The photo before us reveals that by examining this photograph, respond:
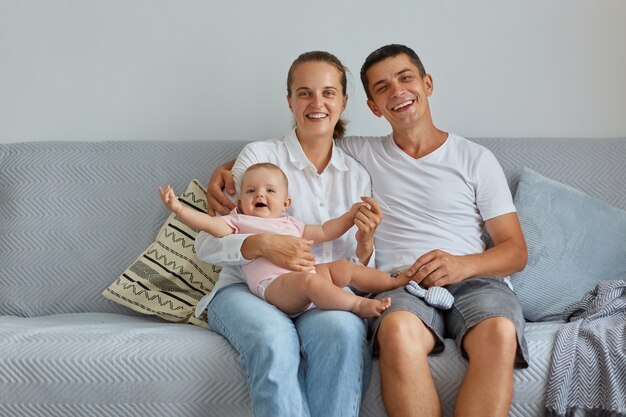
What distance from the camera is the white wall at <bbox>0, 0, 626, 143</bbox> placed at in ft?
8.81

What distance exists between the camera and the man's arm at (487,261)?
201 centimetres

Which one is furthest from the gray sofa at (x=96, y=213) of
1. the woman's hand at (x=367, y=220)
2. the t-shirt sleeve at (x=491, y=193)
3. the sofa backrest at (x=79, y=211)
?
the woman's hand at (x=367, y=220)

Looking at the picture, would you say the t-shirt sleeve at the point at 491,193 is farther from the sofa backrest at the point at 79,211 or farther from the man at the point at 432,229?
the sofa backrest at the point at 79,211

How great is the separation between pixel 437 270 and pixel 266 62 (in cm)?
109

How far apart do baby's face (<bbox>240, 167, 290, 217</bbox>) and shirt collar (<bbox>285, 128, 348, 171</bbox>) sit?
0.43 ft

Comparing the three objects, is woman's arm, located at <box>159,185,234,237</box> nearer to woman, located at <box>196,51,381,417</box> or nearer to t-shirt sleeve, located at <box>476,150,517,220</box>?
woman, located at <box>196,51,381,417</box>

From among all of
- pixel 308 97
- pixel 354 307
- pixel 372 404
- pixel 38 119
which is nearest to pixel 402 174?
pixel 308 97

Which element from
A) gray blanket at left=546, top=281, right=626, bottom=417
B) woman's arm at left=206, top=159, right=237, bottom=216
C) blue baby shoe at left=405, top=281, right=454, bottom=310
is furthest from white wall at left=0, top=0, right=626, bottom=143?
gray blanket at left=546, top=281, right=626, bottom=417

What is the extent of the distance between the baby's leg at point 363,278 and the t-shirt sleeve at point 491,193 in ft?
1.14

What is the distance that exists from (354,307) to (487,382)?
36 cm

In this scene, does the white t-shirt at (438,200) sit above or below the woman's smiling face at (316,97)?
below

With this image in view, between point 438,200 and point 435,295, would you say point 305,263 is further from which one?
point 438,200

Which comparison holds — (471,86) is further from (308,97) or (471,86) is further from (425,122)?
(308,97)

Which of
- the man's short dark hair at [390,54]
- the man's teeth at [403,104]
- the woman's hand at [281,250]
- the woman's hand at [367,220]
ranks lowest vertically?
the woman's hand at [281,250]
